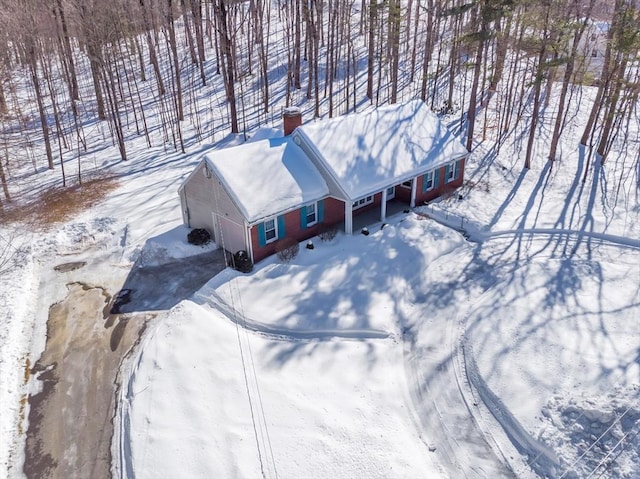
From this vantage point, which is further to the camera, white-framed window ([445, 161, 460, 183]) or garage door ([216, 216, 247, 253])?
white-framed window ([445, 161, 460, 183])

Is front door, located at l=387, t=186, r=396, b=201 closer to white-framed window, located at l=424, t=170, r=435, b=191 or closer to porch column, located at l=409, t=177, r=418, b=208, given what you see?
porch column, located at l=409, t=177, r=418, b=208

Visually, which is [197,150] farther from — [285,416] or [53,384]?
[285,416]

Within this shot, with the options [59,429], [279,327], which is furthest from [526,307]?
[59,429]

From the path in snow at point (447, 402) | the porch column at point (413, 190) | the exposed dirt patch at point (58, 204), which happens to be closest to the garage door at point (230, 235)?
the path in snow at point (447, 402)

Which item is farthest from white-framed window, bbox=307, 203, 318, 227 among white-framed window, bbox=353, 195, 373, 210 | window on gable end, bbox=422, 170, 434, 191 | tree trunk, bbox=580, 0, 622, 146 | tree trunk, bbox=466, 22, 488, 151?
tree trunk, bbox=580, 0, 622, 146

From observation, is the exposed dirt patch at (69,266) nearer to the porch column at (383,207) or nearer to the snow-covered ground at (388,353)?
the snow-covered ground at (388,353)

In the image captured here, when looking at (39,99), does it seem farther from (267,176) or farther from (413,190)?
(413,190)
